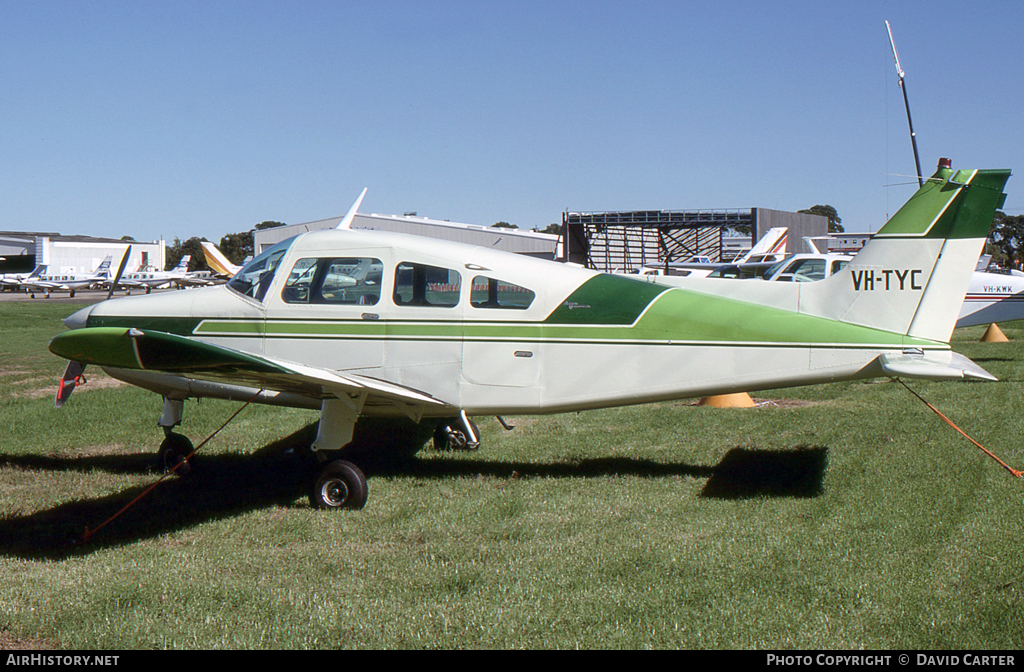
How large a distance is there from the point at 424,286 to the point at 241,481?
262cm

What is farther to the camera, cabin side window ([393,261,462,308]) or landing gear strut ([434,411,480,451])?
landing gear strut ([434,411,480,451])

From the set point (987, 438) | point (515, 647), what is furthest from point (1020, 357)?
point (515, 647)

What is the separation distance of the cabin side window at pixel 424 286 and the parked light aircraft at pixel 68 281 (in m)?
58.0

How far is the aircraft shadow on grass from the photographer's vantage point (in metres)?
5.80

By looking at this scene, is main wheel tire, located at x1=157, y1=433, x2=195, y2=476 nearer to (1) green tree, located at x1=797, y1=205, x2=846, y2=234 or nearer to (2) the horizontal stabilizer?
(2) the horizontal stabilizer

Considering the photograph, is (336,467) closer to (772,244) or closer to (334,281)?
(334,281)

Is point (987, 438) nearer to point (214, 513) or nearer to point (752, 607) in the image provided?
point (752, 607)

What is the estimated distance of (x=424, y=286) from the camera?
21.7ft

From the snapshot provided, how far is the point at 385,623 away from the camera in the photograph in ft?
13.6

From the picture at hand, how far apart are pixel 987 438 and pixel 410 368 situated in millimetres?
5879

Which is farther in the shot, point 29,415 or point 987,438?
point 29,415

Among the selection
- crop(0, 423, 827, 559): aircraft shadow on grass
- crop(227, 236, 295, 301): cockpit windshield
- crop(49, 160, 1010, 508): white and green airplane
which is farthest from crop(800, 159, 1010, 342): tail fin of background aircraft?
crop(227, 236, 295, 301): cockpit windshield

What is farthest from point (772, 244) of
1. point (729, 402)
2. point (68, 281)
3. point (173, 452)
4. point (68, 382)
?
point (68, 281)

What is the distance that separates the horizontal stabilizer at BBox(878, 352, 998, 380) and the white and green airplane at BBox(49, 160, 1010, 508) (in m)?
0.03
